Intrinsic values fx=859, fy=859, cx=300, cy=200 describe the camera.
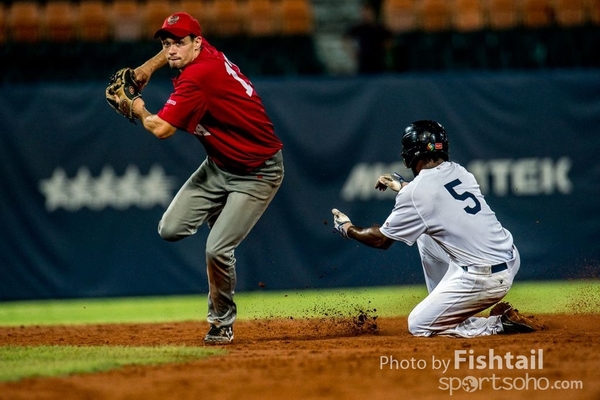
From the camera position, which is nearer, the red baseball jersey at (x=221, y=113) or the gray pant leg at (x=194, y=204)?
the red baseball jersey at (x=221, y=113)

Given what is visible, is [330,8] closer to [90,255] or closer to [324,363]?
[90,255]

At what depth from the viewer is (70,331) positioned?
297 inches

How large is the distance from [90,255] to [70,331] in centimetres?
248

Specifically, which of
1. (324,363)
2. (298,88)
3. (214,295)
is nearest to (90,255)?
(298,88)

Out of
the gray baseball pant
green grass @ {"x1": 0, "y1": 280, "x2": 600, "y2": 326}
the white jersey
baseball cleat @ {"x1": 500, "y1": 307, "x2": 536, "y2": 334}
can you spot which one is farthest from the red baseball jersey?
green grass @ {"x1": 0, "y1": 280, "x2": 600, "y2": 326}

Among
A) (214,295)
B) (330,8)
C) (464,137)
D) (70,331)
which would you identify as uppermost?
(330,8)

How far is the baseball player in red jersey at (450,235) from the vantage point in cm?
620

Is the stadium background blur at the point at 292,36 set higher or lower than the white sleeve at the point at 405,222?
higher

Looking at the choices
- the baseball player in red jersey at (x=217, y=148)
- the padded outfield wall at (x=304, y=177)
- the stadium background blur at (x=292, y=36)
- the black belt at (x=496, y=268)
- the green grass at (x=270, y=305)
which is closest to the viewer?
the baseball player in red jersey at (x=217, y=148)

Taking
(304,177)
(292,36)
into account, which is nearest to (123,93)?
(304,177)

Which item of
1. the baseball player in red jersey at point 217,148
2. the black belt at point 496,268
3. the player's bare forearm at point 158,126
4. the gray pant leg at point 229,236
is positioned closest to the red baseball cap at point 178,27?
the baseball player in red jersey at point 217,148

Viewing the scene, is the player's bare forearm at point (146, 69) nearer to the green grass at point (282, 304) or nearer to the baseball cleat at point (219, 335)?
the baseball cleat at point (219, 335)

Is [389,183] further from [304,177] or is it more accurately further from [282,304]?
[304,177]

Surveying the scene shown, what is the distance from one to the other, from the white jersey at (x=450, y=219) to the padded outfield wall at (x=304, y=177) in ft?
11.5
